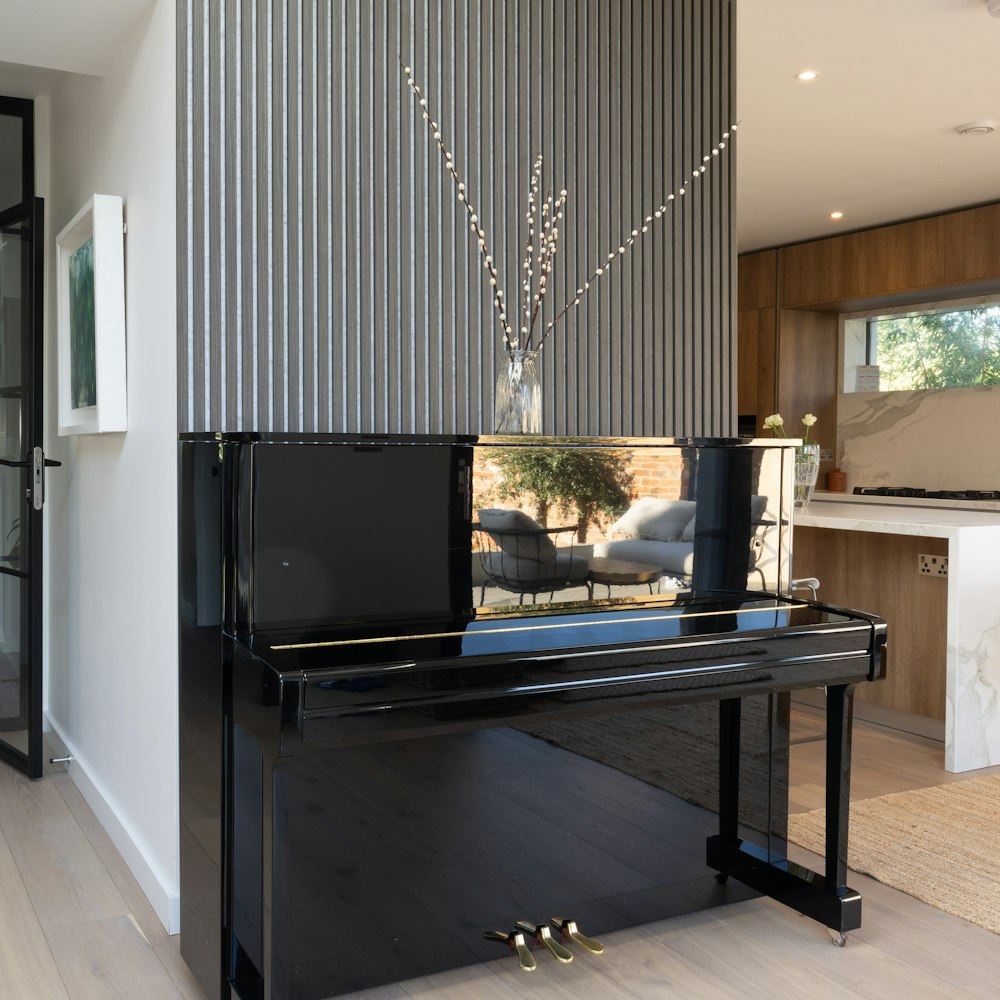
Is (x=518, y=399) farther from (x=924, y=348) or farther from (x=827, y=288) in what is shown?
(x=924, y=348)

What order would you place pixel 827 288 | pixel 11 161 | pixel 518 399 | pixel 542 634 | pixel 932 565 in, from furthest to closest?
pixel 827 288
pixel 932 565
pixel 11 161
pixel 518 399
pixel 542 634

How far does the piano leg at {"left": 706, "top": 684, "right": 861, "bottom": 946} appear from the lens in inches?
97.7

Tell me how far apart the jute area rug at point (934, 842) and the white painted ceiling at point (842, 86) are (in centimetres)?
259

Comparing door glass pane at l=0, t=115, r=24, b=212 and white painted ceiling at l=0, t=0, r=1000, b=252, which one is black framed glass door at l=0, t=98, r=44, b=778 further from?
white painted ceiling at l=0, t=0, r=1000, b=252

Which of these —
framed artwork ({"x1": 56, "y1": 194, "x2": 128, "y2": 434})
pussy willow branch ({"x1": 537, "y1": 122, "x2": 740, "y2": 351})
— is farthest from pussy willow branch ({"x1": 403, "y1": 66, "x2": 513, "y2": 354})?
framed artwork ({"x1": 56, "y1": 194, "x2": 128, "y2": 434})

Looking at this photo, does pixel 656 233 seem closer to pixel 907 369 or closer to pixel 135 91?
pixel 135 91

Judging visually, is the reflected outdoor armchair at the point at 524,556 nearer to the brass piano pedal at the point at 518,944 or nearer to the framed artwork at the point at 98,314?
the brass piano pedal at the point at 518,944

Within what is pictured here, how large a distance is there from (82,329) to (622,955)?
230 cm

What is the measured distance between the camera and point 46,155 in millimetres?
4039

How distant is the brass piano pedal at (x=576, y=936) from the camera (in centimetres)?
236

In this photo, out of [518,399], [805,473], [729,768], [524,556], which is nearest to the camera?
[524,556]

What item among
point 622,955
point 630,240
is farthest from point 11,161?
point 622,955

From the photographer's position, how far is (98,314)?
114 inches

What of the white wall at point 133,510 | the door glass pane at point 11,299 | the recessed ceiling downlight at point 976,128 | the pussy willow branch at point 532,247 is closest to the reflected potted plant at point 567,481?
the pussy willow branch at point 532,247
